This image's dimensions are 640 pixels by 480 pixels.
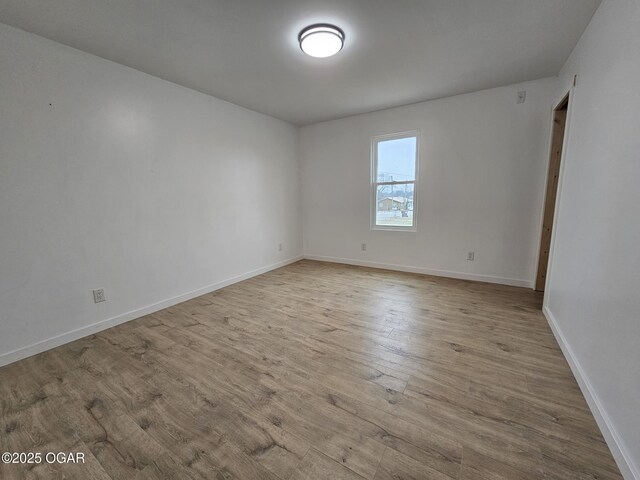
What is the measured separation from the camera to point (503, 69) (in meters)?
2.82

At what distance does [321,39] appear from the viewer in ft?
6.88

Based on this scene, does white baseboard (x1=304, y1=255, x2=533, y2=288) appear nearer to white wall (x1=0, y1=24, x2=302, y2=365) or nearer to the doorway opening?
the doorway opening

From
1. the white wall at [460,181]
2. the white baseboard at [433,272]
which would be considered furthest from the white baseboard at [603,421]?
the white wall at [460,181]

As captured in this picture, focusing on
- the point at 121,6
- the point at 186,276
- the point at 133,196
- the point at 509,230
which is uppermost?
the point at 121,6

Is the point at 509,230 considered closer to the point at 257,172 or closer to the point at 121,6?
the point at 257,172

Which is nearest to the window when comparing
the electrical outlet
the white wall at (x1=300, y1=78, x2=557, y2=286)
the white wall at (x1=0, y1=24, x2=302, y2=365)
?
the white wall at (x1=300, y1=78, x2=557, y2=286)

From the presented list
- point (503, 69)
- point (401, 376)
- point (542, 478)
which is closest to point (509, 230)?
point (503, 69)

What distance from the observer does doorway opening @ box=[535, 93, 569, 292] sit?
2.90 m

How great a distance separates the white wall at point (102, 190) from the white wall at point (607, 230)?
3702 mm

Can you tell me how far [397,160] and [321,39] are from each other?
2458 mm

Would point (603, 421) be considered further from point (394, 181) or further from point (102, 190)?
point (102, 190)

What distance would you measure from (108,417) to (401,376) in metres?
1.82

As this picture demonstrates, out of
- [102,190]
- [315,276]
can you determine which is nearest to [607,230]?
[315,276]

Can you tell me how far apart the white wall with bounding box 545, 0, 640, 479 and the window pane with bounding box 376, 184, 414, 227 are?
2046 millimetres
